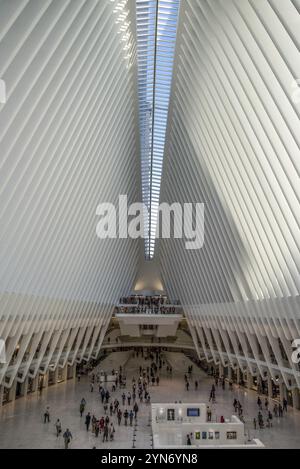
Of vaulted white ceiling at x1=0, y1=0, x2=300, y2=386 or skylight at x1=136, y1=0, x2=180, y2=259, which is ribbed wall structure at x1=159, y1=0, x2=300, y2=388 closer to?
vaulted white ceiling at x1=0, y1=0, x2=300, y2=386

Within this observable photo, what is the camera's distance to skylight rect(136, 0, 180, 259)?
13938mm

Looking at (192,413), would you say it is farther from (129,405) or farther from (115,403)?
(129,405)

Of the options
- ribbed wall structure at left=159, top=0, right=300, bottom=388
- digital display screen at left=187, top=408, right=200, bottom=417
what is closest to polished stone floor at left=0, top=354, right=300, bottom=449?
digital display screen at left=187, top=408, right=200, bottom=417

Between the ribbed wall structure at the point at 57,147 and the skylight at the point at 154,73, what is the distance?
457 millimetres

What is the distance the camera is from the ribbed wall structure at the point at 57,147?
938 cm

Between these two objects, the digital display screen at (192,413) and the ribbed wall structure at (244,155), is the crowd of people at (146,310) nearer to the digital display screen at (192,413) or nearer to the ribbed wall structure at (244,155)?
the ribbed wall structure at (244,155)

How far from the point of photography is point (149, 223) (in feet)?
116

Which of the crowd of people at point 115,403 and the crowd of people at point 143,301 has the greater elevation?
the crowd of people at point 143,301

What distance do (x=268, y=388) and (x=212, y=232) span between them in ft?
38.5

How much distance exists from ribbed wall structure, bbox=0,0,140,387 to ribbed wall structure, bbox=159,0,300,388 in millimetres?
2664

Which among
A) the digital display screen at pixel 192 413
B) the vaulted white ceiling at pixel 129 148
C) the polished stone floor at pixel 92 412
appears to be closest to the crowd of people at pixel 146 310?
the polished stone floor at pixel 92 412

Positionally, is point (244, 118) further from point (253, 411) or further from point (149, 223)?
point (149, 223)

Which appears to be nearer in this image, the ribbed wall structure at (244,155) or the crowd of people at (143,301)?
the ribbed wall structure at (244,155)

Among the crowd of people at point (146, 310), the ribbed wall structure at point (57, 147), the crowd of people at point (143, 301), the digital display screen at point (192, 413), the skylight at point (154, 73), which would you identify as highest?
the skylight at point (154, 73)
